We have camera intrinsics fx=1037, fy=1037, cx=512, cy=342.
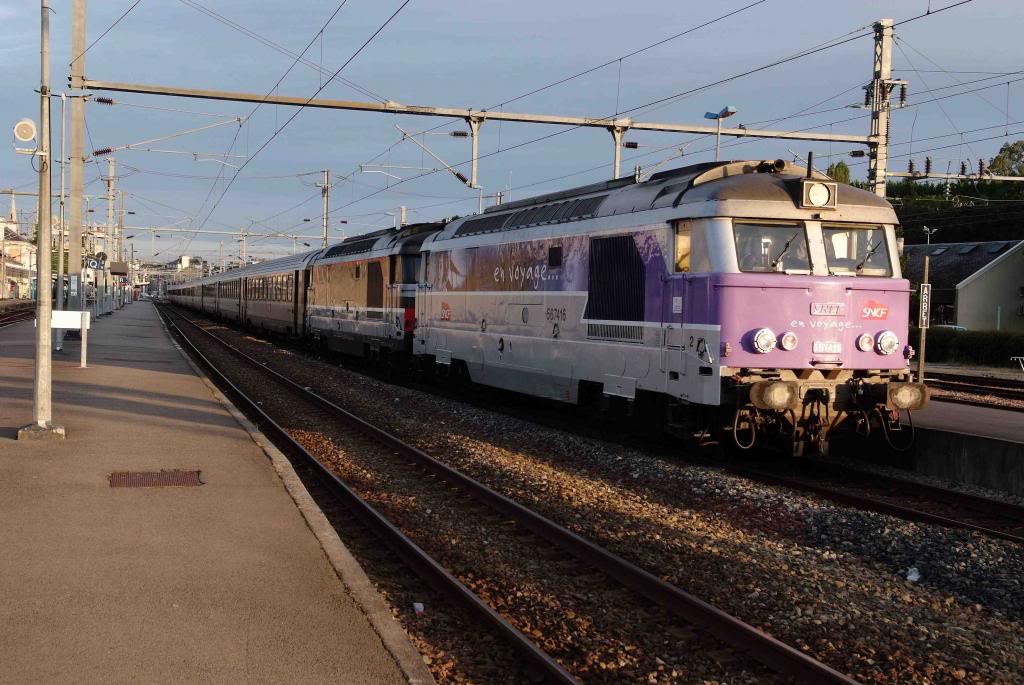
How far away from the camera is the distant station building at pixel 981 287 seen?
54.7 m

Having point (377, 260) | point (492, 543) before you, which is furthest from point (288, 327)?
point (492, 543)

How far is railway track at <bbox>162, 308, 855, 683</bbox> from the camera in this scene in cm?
603

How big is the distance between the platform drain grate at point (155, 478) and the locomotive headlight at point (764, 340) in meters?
6.14

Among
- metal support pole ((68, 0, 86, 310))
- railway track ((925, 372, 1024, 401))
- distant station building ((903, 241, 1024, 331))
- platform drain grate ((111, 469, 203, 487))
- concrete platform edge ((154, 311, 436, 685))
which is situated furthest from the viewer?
distant station building ((903, 241, 1024, 331))

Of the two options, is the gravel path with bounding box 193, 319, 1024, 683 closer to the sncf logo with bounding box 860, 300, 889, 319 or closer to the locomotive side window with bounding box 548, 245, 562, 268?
the sncf logo with bounding box 860, 300, 889, 319

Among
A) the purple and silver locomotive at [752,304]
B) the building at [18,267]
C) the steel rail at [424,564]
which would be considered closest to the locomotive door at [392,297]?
the steel rail at [424,564]

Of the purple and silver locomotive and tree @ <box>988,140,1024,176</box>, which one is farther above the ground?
tree @ <box>988,140,1024,176</box>

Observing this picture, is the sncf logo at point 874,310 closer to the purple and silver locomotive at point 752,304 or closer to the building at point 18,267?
the purple and silver locomotive at point 752,304

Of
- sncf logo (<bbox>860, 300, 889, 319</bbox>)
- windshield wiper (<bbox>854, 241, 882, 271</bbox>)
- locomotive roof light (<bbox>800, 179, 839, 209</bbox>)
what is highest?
locomotive roof light (<bbox>800, 179, 839, 209</bbox>)

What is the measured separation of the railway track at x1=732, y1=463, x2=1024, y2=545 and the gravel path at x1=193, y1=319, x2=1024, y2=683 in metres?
0.39

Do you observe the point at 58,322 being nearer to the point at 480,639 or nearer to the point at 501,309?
the point at 501,309

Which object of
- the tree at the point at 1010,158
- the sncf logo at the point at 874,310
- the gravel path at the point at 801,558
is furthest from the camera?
the tree at the point at 1010,158

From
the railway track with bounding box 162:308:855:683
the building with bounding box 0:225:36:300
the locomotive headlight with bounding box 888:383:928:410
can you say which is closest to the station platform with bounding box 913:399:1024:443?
the locomotive headlight with bounding box 888:383:928:410

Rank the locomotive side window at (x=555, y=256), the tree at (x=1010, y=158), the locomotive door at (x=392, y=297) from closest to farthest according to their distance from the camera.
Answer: the locomotive side window at (x=555, y=256), the locomotive door at (x=392, y=297), the tree at (x=1010, y=158)
